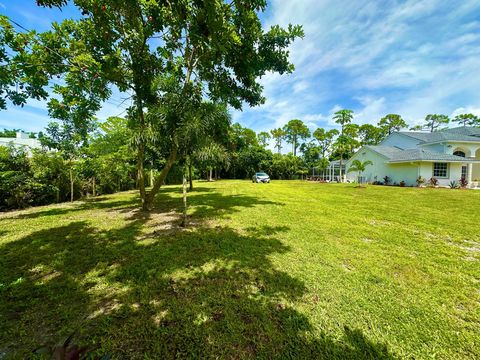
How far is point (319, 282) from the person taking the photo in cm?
282

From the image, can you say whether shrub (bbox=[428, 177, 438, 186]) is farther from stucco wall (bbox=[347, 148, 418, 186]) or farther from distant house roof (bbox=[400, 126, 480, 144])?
distant house roof (bbox=[400, 126, 480, 144])

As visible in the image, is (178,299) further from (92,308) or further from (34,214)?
(34,214)

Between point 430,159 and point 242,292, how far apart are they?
20558 mm

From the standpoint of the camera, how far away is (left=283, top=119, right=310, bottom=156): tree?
1800 inches

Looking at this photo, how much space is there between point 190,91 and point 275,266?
17.9ft

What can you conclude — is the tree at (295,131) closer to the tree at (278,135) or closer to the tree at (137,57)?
the tree at (278,135)

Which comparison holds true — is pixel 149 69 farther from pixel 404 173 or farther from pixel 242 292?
pixel 404 173

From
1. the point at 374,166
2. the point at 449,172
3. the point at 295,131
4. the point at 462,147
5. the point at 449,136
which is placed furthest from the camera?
the point at 295,131

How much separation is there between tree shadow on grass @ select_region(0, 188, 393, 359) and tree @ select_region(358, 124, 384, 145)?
4764 centimetres

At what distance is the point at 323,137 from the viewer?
41656mm

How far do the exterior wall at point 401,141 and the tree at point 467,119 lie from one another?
900 inches

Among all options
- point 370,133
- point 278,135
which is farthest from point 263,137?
point 370,133

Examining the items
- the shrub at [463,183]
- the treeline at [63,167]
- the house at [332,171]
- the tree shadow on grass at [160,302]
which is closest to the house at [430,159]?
the shrub at [463,183]

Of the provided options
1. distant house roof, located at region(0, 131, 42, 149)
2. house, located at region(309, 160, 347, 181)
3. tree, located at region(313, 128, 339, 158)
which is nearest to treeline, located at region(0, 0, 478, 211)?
distant house roof, located at region(0, 131, 42, 149)
